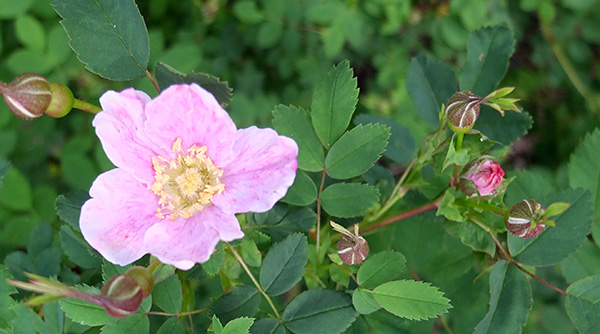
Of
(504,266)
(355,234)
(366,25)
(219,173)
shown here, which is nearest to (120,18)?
(219,173)

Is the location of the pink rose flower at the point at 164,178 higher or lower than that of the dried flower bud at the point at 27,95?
lower

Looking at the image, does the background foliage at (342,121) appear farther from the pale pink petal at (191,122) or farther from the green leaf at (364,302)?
the pale pink petal at (191,122)

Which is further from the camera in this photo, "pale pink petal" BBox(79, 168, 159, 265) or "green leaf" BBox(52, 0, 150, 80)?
"green leaf" BBox(52, 0, 150, 80)

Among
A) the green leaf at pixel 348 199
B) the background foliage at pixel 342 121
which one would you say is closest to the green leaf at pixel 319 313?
the background foliage at pixel 342 121

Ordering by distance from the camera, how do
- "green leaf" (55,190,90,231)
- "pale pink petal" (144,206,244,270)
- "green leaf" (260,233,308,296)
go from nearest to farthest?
1. "pale pink petal" (144,206,244,270)
2. "green leaf" (260,233,308,296)
3. "green leaf" (55,190,90,231)

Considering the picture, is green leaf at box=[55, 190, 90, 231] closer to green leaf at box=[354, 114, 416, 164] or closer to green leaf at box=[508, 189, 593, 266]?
green leaf at box=[354, 114, 416, 164]

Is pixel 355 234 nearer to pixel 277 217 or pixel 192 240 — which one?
pixel 277 217

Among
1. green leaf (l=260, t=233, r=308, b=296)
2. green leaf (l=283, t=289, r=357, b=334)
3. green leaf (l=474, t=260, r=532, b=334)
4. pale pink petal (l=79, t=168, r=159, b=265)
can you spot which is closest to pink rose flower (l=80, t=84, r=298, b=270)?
pale pink petal (l=79, t=168, r=159, b=265)
